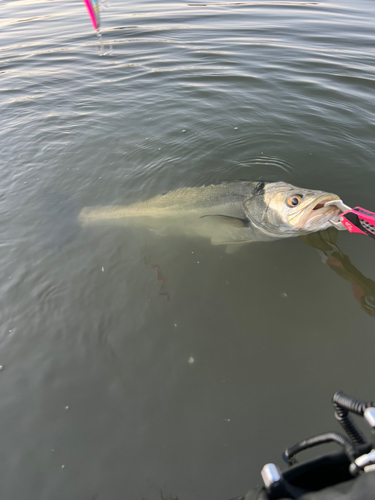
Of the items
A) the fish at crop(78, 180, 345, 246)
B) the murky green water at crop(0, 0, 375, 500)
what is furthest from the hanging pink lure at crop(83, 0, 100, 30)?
the fish at crop(78, 180, 345, 246)

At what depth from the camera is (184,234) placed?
5289 mm

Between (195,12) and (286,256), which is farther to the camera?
(195,12)

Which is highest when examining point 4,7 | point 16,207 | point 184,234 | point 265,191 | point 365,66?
point 4,7

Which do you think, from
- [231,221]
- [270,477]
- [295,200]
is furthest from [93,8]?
[270,477]

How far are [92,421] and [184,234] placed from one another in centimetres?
316

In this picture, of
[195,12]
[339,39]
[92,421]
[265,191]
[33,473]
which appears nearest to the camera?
[33,473]

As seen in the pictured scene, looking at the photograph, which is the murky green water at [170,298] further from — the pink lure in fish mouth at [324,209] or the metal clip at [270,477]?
the metal clip at [270,477]

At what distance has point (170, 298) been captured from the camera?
421cm

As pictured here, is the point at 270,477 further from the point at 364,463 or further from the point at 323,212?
the point at 323,212

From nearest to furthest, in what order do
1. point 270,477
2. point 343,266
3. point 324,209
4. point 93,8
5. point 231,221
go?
point 270,477 → point 324,209 → point 343,266 → point 231,221 → point 93,8

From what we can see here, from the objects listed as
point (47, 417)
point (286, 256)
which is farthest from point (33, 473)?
point (286, 256)

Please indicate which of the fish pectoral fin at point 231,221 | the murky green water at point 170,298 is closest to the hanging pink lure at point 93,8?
the murky green water at point 170,298

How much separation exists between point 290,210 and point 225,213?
4.03 ft

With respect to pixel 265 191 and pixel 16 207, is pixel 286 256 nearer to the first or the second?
pixel 265 191
